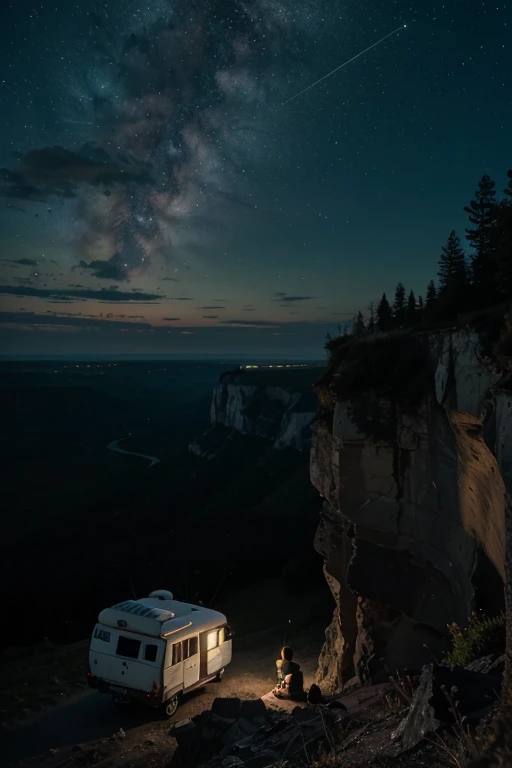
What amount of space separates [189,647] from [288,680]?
361 centimetres

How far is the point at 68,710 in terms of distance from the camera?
55.8 feet

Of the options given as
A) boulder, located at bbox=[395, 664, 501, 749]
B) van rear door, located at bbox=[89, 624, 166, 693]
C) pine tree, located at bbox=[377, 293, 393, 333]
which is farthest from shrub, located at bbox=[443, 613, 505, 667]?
pine tree, located at bbox=[377, 293, 393, 333]

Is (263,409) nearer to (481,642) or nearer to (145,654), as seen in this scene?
(145,654)

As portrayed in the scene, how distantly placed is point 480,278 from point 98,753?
19148mm

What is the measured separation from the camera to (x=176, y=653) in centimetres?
1549

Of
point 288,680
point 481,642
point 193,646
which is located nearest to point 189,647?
point 193,646

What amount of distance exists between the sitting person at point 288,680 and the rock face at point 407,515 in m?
1.93

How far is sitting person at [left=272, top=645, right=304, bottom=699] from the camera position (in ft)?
56.7

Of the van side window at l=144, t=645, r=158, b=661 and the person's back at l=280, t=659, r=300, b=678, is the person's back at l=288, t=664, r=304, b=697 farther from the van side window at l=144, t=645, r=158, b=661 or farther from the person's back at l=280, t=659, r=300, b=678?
the van side window at l=144, t=645, r=158, b=661

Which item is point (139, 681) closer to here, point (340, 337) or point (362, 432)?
point (362, 432)

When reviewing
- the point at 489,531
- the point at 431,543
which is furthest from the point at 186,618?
the point at 489,531

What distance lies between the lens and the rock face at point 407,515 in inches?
494

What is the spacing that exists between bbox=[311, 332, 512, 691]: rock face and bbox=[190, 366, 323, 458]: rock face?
66.5m

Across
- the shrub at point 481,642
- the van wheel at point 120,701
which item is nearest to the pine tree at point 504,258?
the shrub at point 481,642
